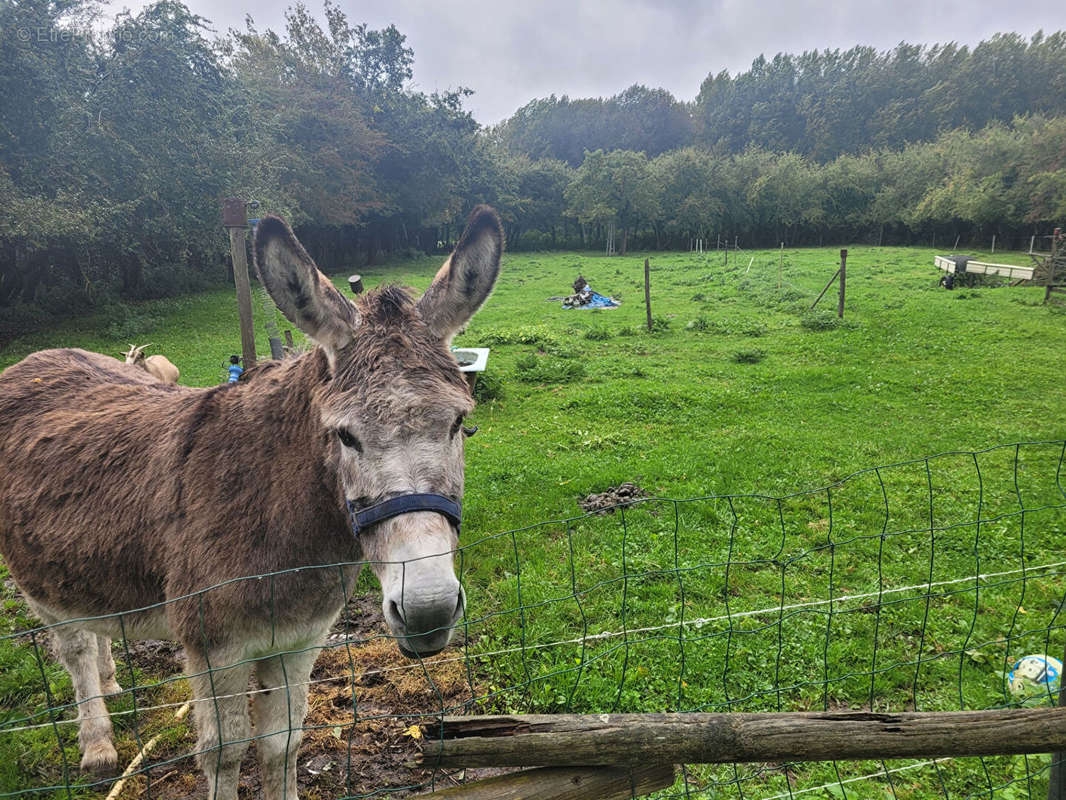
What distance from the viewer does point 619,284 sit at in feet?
88.1

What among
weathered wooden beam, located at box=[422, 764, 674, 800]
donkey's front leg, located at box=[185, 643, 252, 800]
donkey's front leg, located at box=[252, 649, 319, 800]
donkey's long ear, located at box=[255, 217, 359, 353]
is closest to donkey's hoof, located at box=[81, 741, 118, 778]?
donkey's front leg, located at box=[252, 649, 319, 800]

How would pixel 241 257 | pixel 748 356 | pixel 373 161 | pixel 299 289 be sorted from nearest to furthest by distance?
pixel 299 289 < pixel 241 257 < pixel 748 356 < pixel 373 161

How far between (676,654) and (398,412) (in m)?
3.46

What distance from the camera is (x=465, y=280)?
8.39 feet

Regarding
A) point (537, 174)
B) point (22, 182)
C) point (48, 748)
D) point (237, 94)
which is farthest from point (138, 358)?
point (537, 174)

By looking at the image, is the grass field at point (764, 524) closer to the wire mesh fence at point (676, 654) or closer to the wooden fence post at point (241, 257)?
the wire mesh fence at point (676, 654)

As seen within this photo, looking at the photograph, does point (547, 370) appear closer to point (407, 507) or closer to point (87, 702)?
point (87, 702)

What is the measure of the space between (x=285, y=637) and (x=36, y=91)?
20.4 metres

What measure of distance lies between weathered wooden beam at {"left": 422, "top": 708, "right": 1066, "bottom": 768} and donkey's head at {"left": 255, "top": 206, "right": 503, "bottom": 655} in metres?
0.37

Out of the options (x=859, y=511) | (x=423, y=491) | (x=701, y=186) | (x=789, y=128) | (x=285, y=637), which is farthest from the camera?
(x=789, y=128)

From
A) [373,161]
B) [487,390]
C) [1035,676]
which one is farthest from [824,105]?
[1035,676]

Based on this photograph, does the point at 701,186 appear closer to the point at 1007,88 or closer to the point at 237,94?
the point at 237,94

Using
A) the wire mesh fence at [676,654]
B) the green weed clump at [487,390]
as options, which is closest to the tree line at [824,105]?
the green weed clump at [487,390]

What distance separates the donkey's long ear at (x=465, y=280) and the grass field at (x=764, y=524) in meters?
1.01
